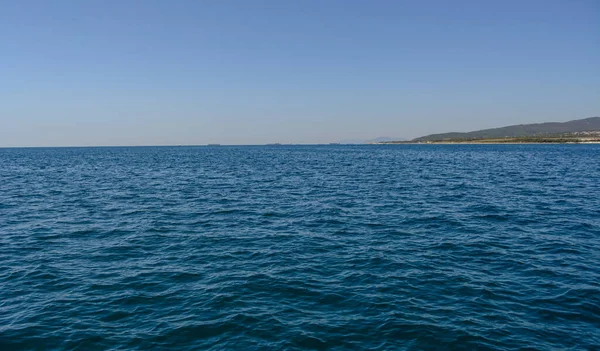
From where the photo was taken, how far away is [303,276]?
717 inches

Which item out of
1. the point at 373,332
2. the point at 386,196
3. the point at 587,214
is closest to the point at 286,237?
the point at 373,332

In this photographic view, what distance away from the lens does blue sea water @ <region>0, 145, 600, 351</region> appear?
42.4 ft

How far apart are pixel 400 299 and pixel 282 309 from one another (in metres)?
5.00

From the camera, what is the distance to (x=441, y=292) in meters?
16.3

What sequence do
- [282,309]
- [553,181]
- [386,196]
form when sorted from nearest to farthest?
[282,309], [386,196], [553,181]

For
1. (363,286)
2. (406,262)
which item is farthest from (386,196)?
(363,286)

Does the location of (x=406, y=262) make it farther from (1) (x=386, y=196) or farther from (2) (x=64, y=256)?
(1) (x=386, y=196)

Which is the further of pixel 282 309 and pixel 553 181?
pixel 553 181

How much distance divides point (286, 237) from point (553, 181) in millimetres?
46122

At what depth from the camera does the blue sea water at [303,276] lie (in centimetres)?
1292

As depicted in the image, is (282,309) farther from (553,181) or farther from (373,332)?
(553,181)

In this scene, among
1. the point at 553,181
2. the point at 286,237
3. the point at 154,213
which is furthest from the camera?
the point at 553,181

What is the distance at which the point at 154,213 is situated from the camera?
1340 inches

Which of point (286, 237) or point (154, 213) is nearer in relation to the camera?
point (286, 237)
